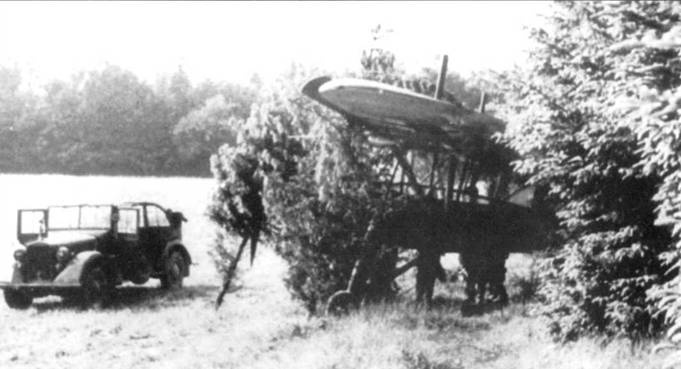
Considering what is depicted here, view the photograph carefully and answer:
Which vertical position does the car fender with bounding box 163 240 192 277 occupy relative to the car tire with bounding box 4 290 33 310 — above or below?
above

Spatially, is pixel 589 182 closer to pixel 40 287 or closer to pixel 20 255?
pixel 40 287

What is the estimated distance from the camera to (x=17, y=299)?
12.4 m

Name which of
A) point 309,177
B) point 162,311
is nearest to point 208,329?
point 162,311

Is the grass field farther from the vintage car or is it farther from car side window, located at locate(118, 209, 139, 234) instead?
car side window, located at locate(118, 209, 139, 234)

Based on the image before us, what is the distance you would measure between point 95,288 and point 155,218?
3027 millimetres

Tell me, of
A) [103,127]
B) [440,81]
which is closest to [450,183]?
[440,81]

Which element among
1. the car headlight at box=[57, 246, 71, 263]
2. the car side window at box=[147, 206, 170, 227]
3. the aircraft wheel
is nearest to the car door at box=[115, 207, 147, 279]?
the car side window at box=[147, 206, 170, 227]

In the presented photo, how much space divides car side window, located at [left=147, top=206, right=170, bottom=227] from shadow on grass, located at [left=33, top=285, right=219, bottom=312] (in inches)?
56.0

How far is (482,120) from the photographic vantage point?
9102mm

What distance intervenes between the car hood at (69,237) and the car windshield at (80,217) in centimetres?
16

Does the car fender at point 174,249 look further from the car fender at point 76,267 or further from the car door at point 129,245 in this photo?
the car fender at point 76,267

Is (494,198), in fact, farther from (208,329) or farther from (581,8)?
(208,329)

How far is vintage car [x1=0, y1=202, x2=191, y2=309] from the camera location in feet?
39.9

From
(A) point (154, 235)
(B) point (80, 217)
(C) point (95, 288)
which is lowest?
(C) point (95, 288)
